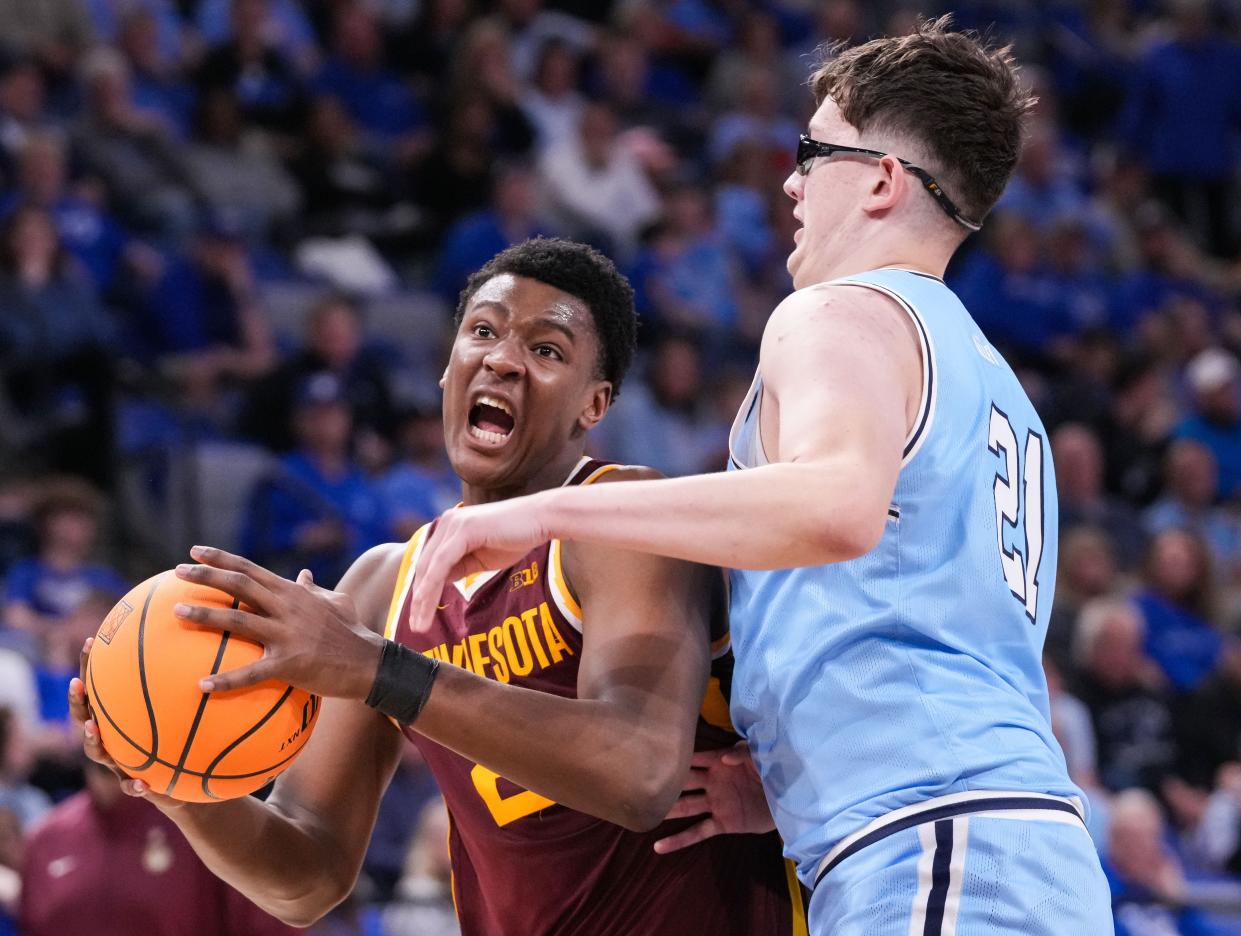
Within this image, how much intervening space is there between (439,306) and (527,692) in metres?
8.37

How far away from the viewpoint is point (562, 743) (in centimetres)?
315

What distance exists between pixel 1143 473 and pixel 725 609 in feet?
29.9

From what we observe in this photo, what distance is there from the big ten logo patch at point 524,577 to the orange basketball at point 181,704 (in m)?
0.65

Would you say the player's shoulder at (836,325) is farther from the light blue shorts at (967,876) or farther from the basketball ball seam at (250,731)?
the basketball ball seam at (250,731)

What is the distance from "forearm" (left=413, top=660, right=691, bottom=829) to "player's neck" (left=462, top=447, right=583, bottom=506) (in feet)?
2.72

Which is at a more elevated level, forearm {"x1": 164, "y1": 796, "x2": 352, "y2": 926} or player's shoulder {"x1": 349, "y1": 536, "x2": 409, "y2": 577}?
player's shoulder {"x1": 349, "y1": 536, "x2": 409, "y2": 577}

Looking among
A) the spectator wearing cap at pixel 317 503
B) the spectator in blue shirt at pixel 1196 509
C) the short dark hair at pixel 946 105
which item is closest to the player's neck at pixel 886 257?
the short dark hair at pixel 946 105

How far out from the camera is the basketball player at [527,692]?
312 cm

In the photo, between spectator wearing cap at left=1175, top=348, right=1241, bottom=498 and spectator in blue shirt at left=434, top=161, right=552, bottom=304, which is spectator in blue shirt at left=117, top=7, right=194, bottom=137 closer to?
spectator in blue shirt at left=434, top=161, right=552, bottom=304

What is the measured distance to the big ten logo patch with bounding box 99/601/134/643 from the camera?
124 inches

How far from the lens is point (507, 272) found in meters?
4.02

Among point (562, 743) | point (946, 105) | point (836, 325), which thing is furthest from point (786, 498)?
point (946, 105)

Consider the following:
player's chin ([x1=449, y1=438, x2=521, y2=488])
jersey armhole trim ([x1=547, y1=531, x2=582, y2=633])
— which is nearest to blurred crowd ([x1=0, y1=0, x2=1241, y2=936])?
player's chin ([x1=449, y1=438, x2=521, y2=488])

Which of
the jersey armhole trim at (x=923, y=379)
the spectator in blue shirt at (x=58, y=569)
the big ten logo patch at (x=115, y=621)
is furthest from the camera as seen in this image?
the spectator in blue shirt at (x=58, y=569)
